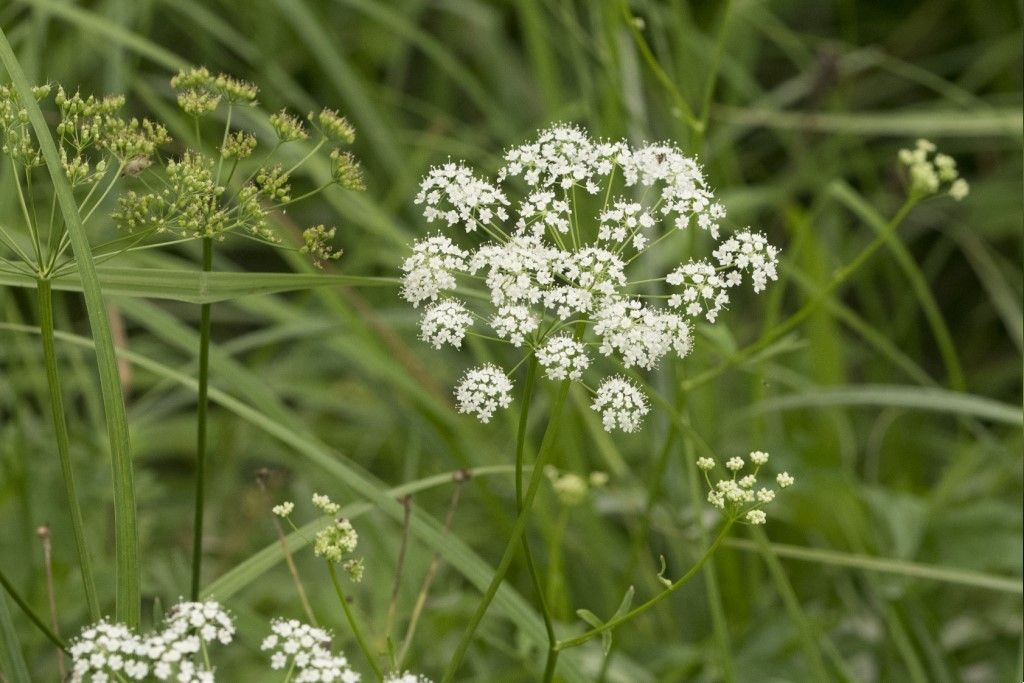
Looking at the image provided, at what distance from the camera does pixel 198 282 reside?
72.6 inches

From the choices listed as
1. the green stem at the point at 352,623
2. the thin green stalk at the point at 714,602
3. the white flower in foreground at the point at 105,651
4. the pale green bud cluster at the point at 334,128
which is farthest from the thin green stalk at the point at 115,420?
the thin green stalk at the point at 714,602

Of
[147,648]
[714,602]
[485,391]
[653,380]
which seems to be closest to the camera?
[147,648]

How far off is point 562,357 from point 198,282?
646 mm

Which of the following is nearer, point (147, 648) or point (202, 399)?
point (147, 648)

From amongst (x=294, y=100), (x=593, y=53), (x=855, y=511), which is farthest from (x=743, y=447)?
(x=294, y=100)

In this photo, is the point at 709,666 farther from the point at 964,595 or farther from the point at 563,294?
the point at 563,294

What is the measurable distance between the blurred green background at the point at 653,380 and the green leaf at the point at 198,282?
82 centimetres

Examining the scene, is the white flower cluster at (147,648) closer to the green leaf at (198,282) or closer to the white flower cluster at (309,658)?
the white flower cluster at (309,658)

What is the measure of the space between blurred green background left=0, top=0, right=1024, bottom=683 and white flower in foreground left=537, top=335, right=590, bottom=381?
0.79m

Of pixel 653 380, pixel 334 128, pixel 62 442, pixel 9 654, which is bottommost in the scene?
pixel 9 654

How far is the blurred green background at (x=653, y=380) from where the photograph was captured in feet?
10.1

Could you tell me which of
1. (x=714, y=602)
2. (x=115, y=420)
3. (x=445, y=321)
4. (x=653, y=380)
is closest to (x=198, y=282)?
(x=115, y=420)

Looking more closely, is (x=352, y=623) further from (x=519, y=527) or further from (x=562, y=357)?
(x=562, y=357)

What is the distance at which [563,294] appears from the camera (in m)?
1.64
